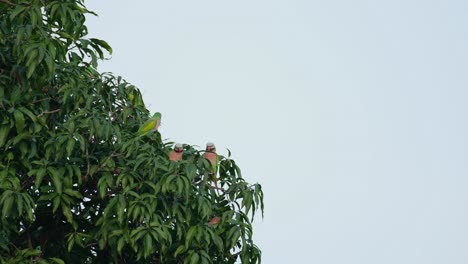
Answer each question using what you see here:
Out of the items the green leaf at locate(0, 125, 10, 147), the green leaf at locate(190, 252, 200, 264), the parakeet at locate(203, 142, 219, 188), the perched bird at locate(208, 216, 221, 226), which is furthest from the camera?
the parakeet at locate(203, 142, 219, 188)

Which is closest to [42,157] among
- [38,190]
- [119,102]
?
[38,190]

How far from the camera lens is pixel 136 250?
7387 millimetres

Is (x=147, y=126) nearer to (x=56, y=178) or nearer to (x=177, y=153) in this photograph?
(x=177, y=153)

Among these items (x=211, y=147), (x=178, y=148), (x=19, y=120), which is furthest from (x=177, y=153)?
(x=19, y=120)

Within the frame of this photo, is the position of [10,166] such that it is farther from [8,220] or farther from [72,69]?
[72,69]

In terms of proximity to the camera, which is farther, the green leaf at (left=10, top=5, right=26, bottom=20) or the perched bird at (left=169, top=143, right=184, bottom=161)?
the perched bird at (left=169, top=143, right=184, bottom=161)

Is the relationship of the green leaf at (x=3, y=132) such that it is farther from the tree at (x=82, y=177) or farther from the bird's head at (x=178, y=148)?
the bird's head at (x=178, y=148)

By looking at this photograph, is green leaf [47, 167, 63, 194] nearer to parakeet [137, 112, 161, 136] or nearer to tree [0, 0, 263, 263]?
tree [0, 0, 263, 263]

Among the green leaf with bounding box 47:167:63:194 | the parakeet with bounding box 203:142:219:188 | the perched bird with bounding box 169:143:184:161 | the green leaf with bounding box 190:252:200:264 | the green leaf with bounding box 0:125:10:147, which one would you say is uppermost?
the parakeet with bounding box 203:142:219:188

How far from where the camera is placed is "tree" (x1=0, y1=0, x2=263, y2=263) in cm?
744

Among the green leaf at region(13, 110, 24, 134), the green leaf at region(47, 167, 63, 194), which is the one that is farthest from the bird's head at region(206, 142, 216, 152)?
the green leaf at region(13, 110, 24, 134)

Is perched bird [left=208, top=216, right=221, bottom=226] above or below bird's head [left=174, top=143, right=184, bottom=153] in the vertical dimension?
below

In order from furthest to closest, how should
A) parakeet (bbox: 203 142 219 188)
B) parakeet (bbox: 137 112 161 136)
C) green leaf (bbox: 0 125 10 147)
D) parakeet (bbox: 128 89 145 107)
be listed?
parakeet (bbox: 128 89 145 107) → parakeet (bbox: 137 112 161 136) → parakeet (bbox: 203 142 219 188) → green leaf (bbox: 0 125 10 147)

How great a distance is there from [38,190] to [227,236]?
5.01ft
